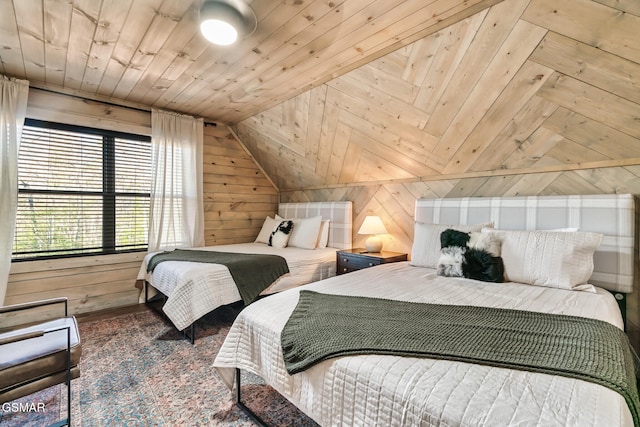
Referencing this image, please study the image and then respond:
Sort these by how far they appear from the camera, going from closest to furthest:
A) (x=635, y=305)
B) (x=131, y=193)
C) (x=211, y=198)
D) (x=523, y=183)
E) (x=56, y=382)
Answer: (x=56, y=382) → (x=635, y=305) → (x=523, y=183) → (x=131, y=193) → (x=211, y=198)

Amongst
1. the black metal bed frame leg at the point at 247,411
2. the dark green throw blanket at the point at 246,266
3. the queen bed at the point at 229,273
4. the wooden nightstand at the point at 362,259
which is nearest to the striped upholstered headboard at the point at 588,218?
the wooden nightstand at the point at 362,259

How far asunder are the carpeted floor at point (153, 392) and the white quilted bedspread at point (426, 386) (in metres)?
0.29

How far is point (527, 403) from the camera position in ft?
2.62

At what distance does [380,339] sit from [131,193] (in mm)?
3405

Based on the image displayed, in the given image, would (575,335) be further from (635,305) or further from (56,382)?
(56,382)

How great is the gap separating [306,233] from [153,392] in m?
2.31

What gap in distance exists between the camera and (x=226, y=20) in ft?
5.95

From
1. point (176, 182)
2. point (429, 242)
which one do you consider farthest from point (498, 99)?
point (176, 182)

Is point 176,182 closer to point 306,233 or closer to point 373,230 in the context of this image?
point 306,233

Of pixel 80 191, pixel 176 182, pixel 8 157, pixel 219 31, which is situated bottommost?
pixel 80 191

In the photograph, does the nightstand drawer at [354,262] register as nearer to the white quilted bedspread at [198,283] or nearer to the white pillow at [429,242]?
the white quilted bedspread at [198,283]

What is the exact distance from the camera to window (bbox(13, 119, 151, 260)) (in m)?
2.88

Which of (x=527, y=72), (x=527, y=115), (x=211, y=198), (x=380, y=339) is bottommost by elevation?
(x=380, y=339)

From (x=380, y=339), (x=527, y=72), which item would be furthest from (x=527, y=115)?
(x=380, y=339)
